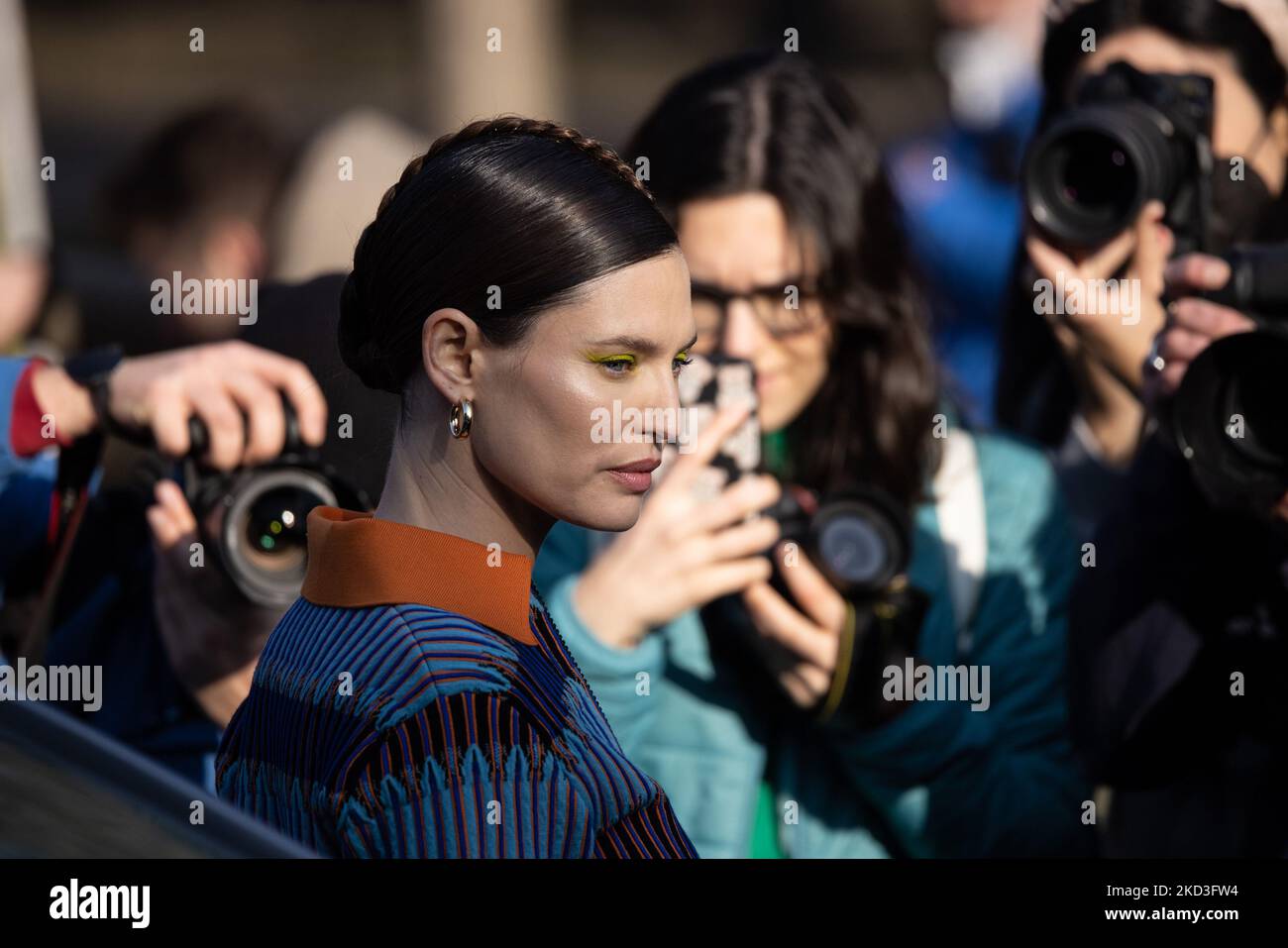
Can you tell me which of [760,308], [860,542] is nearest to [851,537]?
[860,542]

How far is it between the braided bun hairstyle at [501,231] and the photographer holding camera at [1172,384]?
3.56ft

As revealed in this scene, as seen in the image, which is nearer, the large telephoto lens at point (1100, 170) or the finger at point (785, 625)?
the finger at point (785, 625)

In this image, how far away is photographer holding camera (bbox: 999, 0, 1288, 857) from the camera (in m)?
2.32

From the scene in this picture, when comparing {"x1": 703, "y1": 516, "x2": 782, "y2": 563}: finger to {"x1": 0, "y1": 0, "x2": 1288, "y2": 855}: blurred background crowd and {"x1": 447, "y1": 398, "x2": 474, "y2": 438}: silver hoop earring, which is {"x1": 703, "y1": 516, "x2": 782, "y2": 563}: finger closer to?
{"x1": 0, "y1": 0, "x2": 1288, "y2": 855}: blurred background crowd

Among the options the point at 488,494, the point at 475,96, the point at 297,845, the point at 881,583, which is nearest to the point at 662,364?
the point at 488,494

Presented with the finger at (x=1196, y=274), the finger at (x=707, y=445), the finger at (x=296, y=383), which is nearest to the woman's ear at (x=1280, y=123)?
the finger at (x=1196, y=274)

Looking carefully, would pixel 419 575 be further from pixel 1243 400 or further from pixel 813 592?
pixel 1243 400

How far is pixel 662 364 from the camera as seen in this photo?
4.91 ft

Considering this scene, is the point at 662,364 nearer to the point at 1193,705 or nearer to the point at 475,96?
the point at 1193,705

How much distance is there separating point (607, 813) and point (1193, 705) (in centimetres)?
131

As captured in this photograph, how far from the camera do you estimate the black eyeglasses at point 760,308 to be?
2.70 meters

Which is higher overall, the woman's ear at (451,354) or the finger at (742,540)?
the woman's ear at (451,354)

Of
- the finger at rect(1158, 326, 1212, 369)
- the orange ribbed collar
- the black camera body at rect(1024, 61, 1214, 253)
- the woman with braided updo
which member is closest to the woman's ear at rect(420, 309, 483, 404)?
the woman with braided updo

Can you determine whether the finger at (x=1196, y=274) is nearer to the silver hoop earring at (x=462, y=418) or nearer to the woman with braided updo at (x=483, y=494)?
the woman with braided updo at (x=483, y=494)
